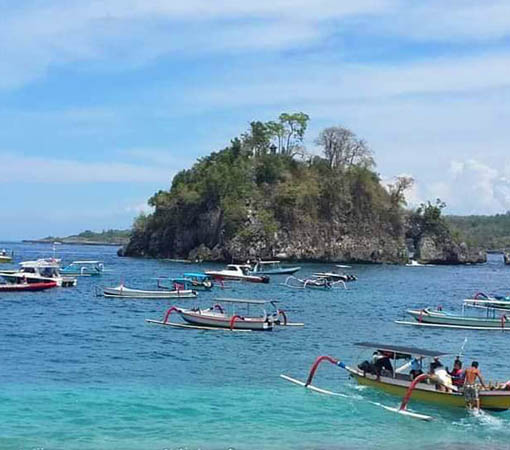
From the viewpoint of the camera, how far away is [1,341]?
51.2 metres

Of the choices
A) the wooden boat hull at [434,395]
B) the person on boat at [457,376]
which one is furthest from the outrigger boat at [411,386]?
the person on boat at [457,376]

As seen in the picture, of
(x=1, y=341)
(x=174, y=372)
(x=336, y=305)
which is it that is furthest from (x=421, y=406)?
(x=336, y=305)

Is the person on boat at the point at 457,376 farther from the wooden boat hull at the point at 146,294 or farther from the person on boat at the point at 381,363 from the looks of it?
the wooden boat hull at the point at 146,294

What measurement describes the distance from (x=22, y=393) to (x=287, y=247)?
448 ft

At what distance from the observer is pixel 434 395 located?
112ft

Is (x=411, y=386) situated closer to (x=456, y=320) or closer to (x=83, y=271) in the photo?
(x=456, y=320)

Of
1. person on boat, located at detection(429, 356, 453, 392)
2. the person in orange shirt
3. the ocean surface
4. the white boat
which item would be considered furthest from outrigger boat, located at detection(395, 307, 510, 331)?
the white boat

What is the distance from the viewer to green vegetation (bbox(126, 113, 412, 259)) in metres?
169

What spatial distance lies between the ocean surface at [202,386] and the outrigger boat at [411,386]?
0.45 meters

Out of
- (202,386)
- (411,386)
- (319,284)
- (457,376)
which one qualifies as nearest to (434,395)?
(411,386)

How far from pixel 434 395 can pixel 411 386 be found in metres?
1.04

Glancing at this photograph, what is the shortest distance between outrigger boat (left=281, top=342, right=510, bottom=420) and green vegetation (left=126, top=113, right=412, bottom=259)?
125684 millimetres

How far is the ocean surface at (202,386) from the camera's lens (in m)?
29.5

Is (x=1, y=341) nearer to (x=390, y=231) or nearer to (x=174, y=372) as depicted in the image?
(x=174, y=372)
